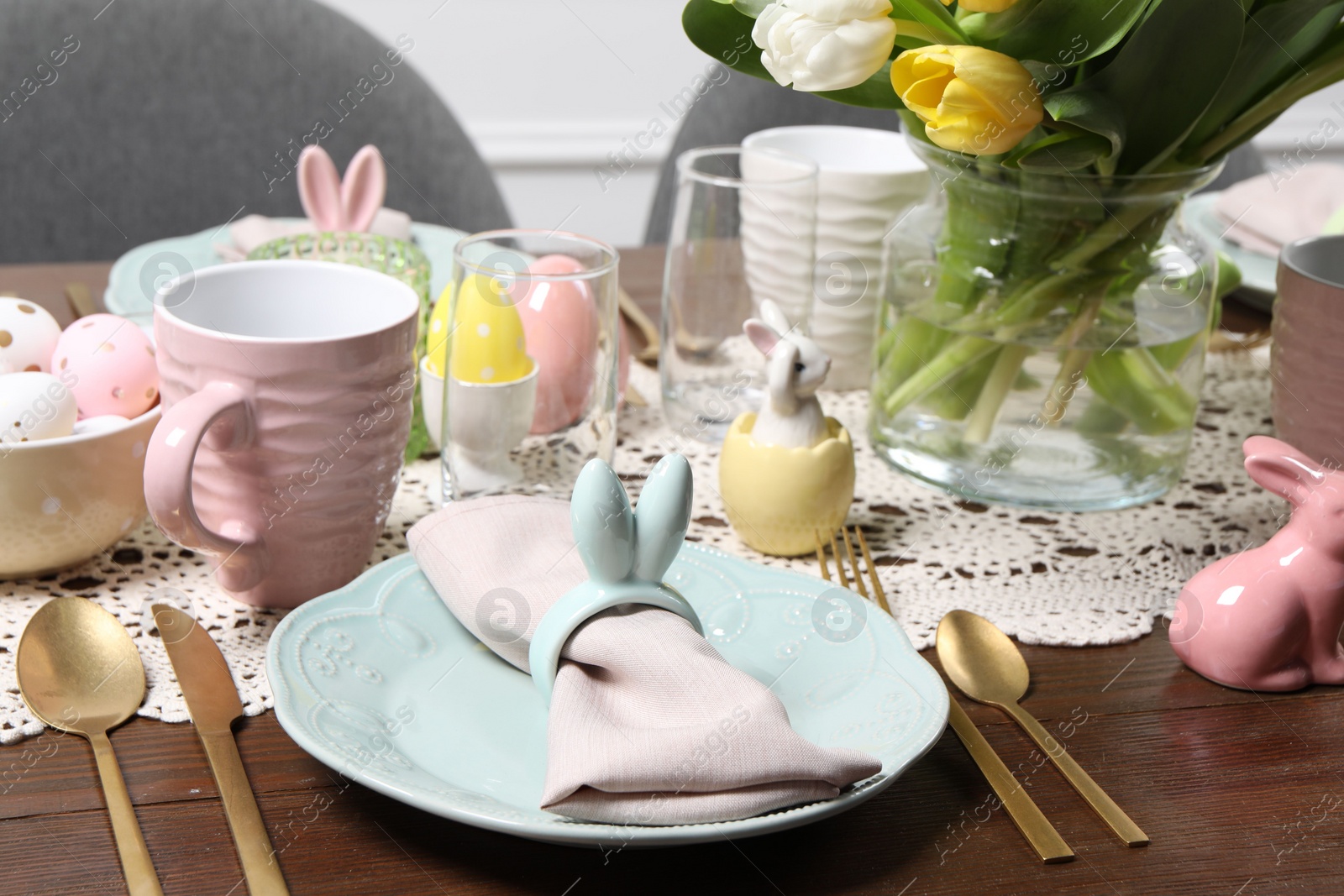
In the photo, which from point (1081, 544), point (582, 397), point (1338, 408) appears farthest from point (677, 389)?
point (1338, 408)

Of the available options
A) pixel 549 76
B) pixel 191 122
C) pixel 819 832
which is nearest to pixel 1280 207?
pixel 819 832

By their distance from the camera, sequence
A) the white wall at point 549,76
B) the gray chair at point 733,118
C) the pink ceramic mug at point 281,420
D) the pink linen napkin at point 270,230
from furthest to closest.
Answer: the white wall at point 549,76 → the gray chair at point 733,118 → the pink linen napkin at point 270,230 → the pink ceramic mug at point 281,420

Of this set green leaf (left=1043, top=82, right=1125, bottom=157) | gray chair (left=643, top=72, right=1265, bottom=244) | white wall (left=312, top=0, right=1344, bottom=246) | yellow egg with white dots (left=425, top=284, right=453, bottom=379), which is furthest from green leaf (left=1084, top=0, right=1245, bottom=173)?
white wall (left=312, top=0, right=1344, bottom=246)

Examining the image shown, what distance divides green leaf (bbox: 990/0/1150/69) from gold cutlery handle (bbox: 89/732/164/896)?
45 cm

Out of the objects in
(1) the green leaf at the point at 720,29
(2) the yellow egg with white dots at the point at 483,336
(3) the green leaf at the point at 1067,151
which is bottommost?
(2) the yellow egg with white dots at the point at 483,336

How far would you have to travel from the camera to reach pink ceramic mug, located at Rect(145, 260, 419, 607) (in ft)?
1.47

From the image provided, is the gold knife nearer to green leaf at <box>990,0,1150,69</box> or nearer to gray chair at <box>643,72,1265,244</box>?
green leaf at <box>990,0,1150,69</box>

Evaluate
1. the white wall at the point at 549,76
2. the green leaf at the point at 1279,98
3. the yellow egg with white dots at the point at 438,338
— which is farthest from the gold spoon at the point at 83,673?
the white wall at the point at 549,76

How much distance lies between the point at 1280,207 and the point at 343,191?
2.41ft

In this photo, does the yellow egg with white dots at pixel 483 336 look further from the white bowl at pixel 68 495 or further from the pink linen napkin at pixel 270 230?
the pink linen napkin at pixel 270 230

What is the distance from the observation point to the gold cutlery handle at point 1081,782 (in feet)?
1.32

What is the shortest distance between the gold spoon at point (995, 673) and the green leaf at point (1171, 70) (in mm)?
236

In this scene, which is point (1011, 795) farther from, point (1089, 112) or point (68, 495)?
point (68, 495)

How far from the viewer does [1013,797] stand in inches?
16.3
